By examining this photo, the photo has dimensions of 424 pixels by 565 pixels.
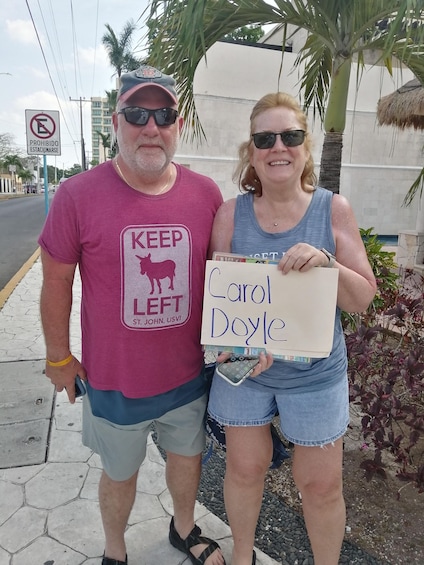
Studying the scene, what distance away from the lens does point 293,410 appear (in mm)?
1735

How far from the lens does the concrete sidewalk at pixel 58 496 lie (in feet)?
7.11

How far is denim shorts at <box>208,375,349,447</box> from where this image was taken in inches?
67.7

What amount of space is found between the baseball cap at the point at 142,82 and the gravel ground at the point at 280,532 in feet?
6.84

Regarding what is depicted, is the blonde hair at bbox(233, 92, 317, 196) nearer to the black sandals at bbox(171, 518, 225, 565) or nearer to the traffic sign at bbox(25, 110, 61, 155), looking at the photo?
the black sandals at bbox(171, 518, 225, 565)

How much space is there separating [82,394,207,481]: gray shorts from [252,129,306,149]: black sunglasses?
43.7 inches

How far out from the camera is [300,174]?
1.76m

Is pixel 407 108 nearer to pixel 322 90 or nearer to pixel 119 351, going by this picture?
pixel 322 90

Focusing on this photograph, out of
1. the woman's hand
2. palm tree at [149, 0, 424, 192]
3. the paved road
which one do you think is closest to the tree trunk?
palm tree at [149, 0, 424, 192]

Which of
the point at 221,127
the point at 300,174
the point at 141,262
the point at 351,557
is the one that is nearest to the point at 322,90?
the point at 300,174

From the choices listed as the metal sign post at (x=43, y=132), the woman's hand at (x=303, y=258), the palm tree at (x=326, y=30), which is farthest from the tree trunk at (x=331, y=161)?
the metal sign post at (x=43, y=132)

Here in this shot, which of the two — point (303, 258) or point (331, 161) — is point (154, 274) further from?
point (331, 161)

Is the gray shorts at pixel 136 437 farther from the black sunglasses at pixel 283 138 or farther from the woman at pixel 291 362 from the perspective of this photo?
the black sunglasses at pixel 283 138

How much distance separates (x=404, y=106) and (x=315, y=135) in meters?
11.2

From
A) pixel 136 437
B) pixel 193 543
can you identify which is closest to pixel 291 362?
pixel 136 437
